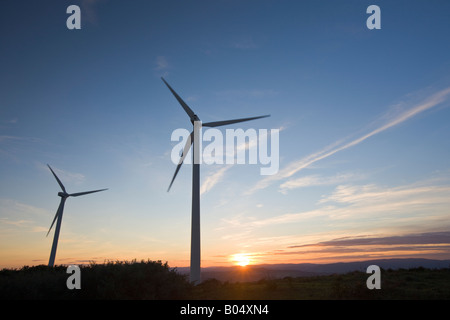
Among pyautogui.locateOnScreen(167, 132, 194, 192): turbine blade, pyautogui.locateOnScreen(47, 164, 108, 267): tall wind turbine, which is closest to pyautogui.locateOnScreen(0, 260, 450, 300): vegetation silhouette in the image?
pyautogui.locateOnScreen(167, 132, 194, 192): turbine blade

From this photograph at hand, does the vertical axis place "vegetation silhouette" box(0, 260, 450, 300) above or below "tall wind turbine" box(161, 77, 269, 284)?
below

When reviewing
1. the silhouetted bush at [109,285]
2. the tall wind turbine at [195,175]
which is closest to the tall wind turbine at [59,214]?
the tall wind turbine at [195,175]

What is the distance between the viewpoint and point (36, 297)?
21.3 meters

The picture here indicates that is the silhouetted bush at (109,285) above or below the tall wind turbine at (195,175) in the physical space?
below

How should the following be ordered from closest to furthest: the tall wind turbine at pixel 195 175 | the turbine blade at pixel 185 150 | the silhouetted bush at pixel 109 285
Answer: the silhouetted bush at pixel 109 285 → the tall wind turbine at pixel 195 175 → the turbine blade at pixel 185 150

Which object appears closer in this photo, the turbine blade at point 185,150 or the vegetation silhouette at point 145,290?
the vegetation silhouette at point 145,290

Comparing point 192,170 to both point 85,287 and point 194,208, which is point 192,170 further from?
point 85,287

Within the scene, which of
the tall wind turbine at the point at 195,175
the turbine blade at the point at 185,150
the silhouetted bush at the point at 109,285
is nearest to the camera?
the silhouetted bush at the point at 109,285

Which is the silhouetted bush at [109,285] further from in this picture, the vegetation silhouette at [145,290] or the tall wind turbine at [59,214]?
the tall wind turbine at [59,214]

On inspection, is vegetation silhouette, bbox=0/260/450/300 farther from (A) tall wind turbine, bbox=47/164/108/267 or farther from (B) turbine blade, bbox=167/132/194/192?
(A) tall wind turbine, bbox=47/164/108/267
